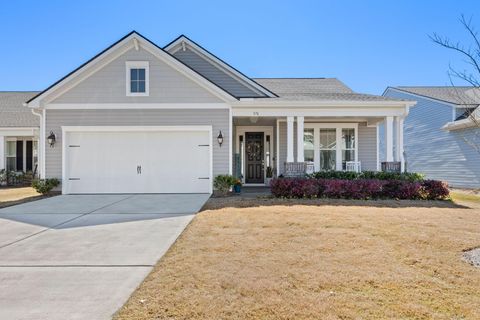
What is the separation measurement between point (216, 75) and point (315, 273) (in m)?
12.2

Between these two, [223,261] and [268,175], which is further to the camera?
[268,175]

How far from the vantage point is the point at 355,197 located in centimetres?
1112

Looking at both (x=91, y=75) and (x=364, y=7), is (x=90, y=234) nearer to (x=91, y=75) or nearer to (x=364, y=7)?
(x=91, y=75)

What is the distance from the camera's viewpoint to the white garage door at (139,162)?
12.6 m

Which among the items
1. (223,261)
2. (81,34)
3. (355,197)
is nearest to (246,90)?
(355,197)

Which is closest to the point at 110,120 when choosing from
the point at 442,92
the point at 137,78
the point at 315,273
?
the point at 137,78

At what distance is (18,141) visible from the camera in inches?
728

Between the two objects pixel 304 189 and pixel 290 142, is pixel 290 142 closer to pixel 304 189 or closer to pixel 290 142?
pixel 290 142

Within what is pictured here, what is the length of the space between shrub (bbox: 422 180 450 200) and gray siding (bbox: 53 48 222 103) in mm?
8713

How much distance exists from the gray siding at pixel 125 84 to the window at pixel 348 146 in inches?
274

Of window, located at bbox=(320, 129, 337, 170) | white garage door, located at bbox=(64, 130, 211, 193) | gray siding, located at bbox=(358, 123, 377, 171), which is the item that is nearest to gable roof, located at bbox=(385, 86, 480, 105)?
gray siding, located at bbox=(358, 123, 377, 171)

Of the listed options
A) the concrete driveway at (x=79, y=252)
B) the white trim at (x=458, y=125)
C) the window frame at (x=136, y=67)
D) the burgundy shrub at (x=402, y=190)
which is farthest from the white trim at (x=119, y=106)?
the white trim at (x=458, y=125)

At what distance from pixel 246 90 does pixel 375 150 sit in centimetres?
660

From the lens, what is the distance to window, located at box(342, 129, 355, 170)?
49.3 ft
